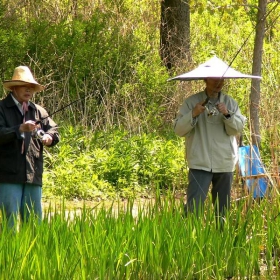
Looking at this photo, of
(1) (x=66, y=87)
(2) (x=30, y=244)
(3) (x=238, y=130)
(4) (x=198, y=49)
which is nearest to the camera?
(2) (x=30, y=244)

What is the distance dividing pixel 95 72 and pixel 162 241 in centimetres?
789

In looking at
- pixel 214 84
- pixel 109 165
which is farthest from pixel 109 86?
pixel 214 84

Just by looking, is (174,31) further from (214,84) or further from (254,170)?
(214,84)

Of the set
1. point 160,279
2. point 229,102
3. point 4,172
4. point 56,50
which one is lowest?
point 160,279

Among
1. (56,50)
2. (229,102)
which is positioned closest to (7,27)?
(56,50)

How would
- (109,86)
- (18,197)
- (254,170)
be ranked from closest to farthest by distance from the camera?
(18,197), (254,170), (109,86)

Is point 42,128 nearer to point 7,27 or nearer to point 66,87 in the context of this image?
point 66,87

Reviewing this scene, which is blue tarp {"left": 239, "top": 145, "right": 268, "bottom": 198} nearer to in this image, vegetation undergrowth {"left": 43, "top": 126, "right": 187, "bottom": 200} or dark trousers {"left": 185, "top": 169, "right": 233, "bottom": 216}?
dark trousers {"left": 185, "top": 169, "right": 233, "bottom": 216}

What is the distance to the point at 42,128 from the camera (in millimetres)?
6008

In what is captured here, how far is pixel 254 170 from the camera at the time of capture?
7227 millimetres

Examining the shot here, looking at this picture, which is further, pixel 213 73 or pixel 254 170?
pixel 254 170

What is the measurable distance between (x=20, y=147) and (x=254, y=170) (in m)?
2.27

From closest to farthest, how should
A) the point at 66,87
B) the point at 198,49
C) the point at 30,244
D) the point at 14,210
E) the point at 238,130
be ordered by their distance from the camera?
1. the point at 30,244
2. the point at 14,210
3. the point at 238,130
4. the point at 66,87
5. the point at 198,49

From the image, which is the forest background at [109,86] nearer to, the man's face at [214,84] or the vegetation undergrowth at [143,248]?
the man's face at [214,84]
